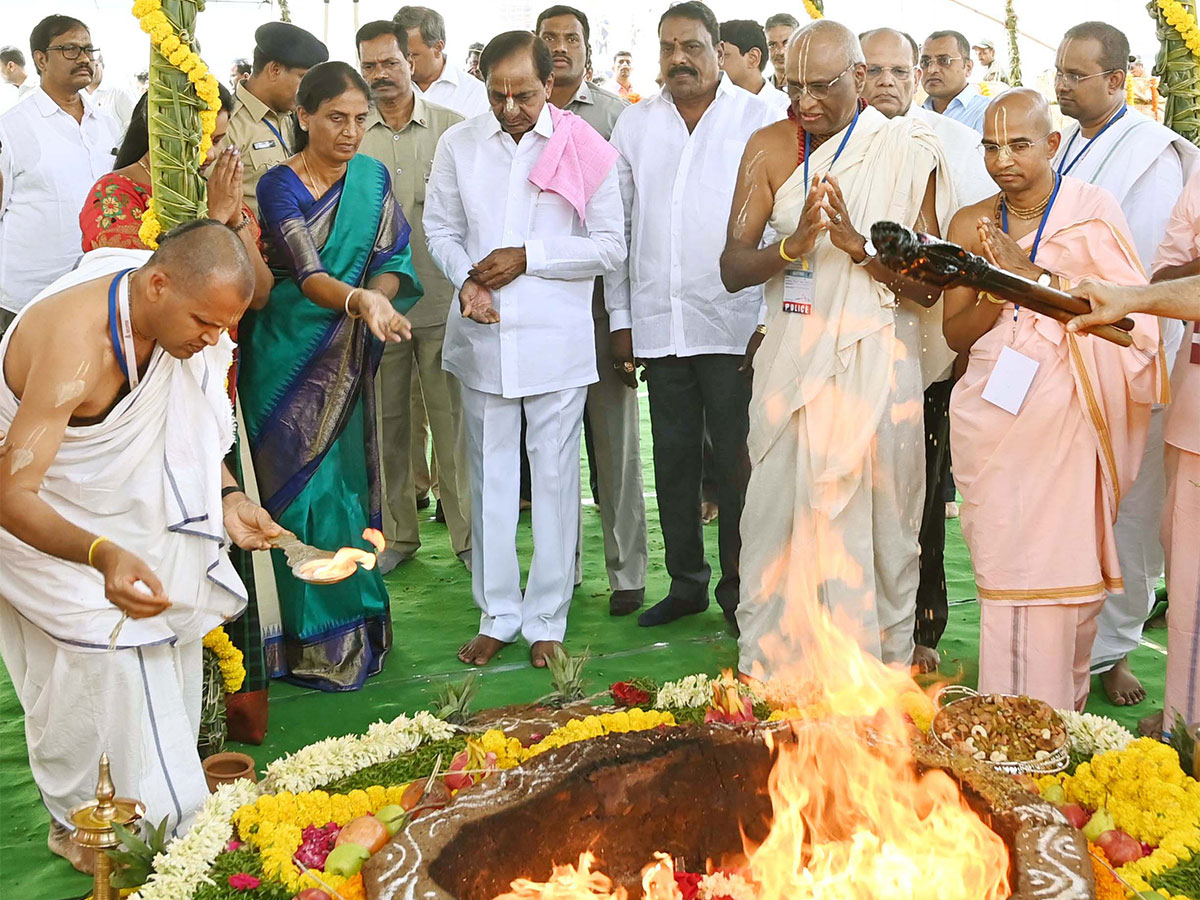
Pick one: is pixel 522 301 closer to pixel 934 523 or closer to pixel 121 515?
pixel 934 523

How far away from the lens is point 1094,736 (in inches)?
125

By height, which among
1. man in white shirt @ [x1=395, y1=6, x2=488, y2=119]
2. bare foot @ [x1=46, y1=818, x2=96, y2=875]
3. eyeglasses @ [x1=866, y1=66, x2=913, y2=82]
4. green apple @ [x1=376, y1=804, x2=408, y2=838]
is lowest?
bare foot @ [x1=46, y1=818, x2=96, y2=875]

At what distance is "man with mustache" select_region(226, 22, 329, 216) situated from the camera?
498cm

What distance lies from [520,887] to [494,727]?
982 millimetres

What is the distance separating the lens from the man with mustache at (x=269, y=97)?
498 centimetres

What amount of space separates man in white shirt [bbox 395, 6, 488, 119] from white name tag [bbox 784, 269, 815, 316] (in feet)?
10.7

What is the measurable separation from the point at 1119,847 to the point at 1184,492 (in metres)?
1.52

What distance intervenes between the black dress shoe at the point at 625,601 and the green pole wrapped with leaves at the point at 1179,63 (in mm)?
2928

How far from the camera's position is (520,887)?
2504 mm

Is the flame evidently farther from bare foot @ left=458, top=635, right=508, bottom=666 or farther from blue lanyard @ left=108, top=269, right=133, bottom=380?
bare foot @ left=458, top=635, right=508, bottom=666

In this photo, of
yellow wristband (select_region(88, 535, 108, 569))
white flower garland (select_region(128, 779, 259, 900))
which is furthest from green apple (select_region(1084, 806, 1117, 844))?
yellow wristband (select_region(88, 535, 108, 569))

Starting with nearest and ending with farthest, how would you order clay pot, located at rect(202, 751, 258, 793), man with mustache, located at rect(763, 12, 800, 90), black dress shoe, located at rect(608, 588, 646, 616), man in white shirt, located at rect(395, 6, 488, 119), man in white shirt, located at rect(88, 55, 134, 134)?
clay pot, located at rect(202, 751, 258, 793) → black dress shoe, located at rect(608, 588, 646, 616) → man in white shirt, located at rect(395, 6, 488, 119) → man with mustache, located at rect(763, 12, 800, 90) → man in white shirt, located at rect(88, 55, 134, 134)

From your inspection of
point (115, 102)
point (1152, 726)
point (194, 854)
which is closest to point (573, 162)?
point (1152, 726)

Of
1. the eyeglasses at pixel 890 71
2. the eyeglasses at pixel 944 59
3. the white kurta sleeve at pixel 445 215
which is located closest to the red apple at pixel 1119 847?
the white kurta sleeve at pixel 445 215
